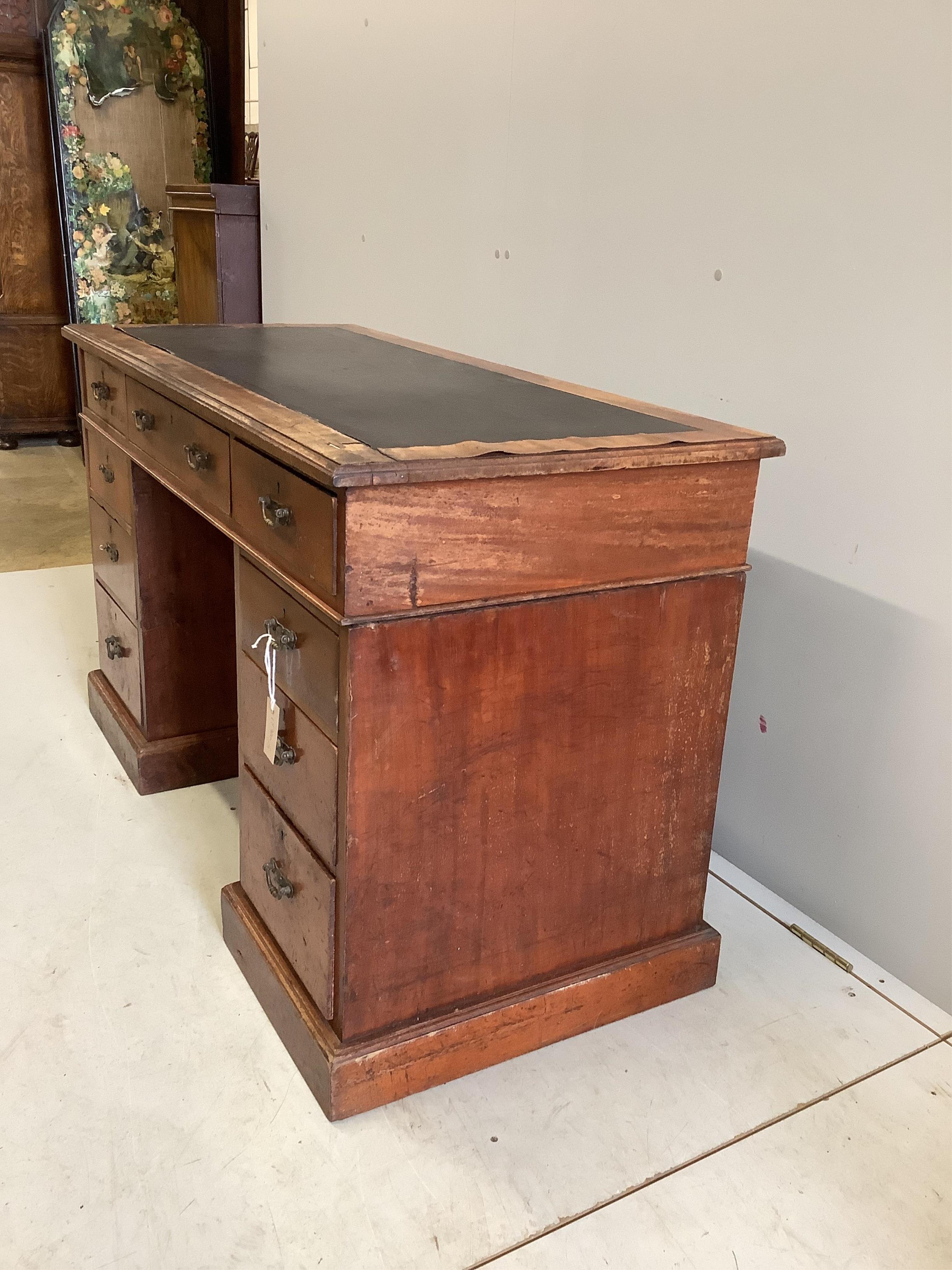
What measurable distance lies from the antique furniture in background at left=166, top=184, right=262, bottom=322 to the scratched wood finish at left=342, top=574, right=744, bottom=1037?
275 centimetres

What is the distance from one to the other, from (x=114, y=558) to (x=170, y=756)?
417 mm

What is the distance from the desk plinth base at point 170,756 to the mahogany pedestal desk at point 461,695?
536mm

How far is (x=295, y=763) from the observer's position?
1.39m

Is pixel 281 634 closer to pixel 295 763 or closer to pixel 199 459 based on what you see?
pixel 295 763

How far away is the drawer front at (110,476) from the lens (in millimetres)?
2027

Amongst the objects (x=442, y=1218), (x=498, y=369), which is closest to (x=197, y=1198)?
(x=442, y=1218)

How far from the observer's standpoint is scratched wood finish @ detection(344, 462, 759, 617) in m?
1.15

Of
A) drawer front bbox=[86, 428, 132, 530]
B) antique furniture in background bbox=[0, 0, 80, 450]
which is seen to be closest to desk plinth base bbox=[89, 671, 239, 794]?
drawer front bbox=[86, 428, 132, 530]

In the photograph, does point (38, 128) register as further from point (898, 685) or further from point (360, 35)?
point (898, 685)

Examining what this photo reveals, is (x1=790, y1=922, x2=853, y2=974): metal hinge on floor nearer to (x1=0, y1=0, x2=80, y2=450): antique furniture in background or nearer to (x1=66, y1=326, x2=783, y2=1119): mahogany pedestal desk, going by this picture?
(x1=66, y1=326, x2=783, y2=1119): mahogany pedestal desk

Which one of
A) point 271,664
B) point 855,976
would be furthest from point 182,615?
point 855,976

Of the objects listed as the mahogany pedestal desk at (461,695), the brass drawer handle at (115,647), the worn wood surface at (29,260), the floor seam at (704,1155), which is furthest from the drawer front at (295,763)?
the worn wood surface at (29,260)

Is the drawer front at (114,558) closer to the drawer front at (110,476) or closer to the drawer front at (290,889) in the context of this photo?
the drawer front at (110,476)

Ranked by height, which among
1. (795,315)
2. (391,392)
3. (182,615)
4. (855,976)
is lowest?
(855,976)
